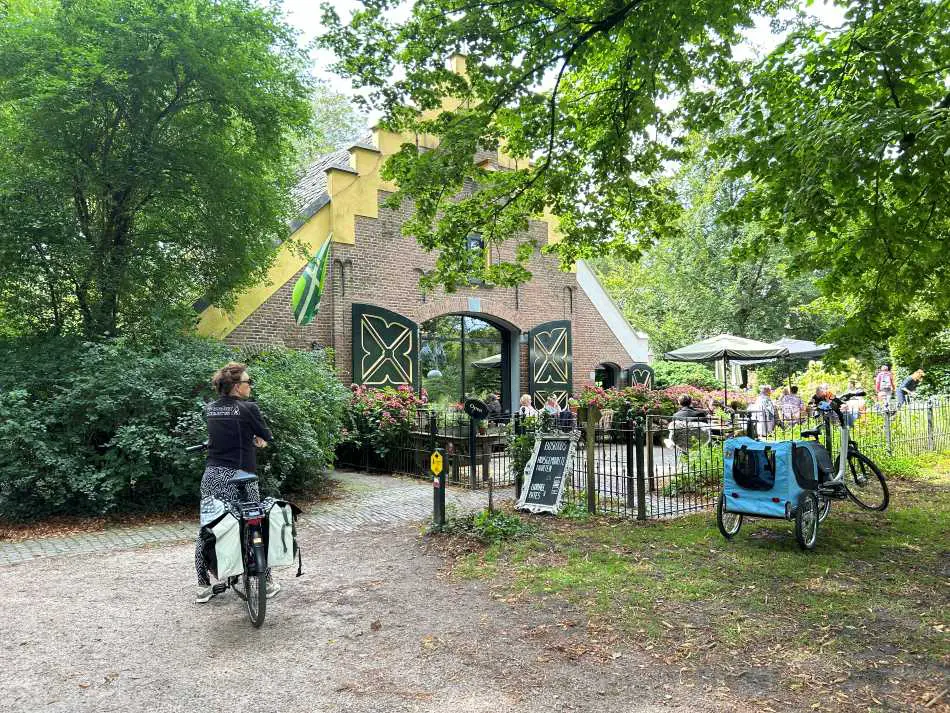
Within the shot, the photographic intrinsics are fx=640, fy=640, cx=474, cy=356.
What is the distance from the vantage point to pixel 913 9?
19.0 feet

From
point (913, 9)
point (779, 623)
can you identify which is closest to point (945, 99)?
point (913, 9)

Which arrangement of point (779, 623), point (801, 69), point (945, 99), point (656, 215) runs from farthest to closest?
point (656, 215)
point (801, 69)
point (945, 99)
point (779, 623)

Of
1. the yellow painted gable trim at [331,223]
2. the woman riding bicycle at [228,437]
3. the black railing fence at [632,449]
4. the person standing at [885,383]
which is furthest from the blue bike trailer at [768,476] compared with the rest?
the person standing at [885,383]

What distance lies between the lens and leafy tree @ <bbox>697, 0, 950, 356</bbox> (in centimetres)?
509

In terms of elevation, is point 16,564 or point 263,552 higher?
point 263,552

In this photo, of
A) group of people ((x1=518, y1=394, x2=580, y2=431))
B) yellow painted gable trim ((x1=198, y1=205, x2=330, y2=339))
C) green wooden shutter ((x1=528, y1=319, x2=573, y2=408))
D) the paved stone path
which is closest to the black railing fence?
group of people ((x1=518, y1=394, x2=580, y2=431))

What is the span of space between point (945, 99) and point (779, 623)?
15.0ft

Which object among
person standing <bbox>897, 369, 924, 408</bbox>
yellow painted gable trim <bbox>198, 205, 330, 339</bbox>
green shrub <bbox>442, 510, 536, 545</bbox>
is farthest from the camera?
person standing <bbox>897, 369, 924, 408</bbox>

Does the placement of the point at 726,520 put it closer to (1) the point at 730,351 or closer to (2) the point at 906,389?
(1) the point at 730,351

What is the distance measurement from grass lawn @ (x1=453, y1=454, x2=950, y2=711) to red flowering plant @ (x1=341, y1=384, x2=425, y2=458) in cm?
449

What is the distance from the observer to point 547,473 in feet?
26.0

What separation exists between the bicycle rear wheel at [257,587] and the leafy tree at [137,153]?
591 centimetres

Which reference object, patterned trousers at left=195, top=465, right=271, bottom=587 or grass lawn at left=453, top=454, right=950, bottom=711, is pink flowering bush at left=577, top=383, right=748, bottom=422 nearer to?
grass lawn at left=453, top=454, right=950, bottom=711

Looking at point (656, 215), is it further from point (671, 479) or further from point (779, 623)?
point (779, 623)
